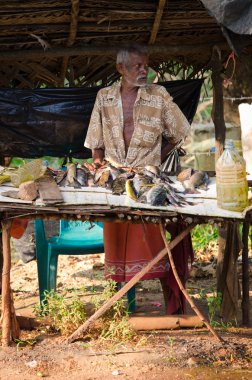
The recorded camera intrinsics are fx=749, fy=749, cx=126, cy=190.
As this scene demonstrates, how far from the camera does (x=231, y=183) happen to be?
468cm

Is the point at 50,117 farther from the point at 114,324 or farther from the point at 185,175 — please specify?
the point at 114,324

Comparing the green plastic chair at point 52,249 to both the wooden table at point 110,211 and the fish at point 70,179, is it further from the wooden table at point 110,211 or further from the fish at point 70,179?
the wooden table at point 110,211

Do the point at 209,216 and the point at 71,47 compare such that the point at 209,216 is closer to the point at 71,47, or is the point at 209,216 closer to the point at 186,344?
the point at 186,344

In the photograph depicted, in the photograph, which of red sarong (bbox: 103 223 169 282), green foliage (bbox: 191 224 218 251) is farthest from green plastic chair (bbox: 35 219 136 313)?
green foliage (bbox: 191 224 218 251)

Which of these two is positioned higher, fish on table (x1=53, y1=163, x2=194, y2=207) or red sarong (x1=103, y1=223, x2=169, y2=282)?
fish on table (x1=53, y1=163, x2=194, y2=207)

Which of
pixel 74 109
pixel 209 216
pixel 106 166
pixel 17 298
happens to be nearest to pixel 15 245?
pixel 17 298

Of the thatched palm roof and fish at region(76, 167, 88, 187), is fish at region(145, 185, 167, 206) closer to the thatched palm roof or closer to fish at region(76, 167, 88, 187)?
fish at region(76, 167, 88, 187)

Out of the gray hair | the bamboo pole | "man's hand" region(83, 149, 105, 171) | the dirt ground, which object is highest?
the bamboo pole

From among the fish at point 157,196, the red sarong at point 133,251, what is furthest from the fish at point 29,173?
the red sarong at point 133,251

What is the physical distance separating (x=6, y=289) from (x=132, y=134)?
1.61m

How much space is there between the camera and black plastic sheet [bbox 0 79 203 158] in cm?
716

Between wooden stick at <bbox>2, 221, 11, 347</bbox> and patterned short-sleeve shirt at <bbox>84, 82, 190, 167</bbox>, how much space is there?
3.80 ft

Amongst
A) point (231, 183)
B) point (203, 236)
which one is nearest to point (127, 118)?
point (231, 183)

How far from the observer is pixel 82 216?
15.8ft
